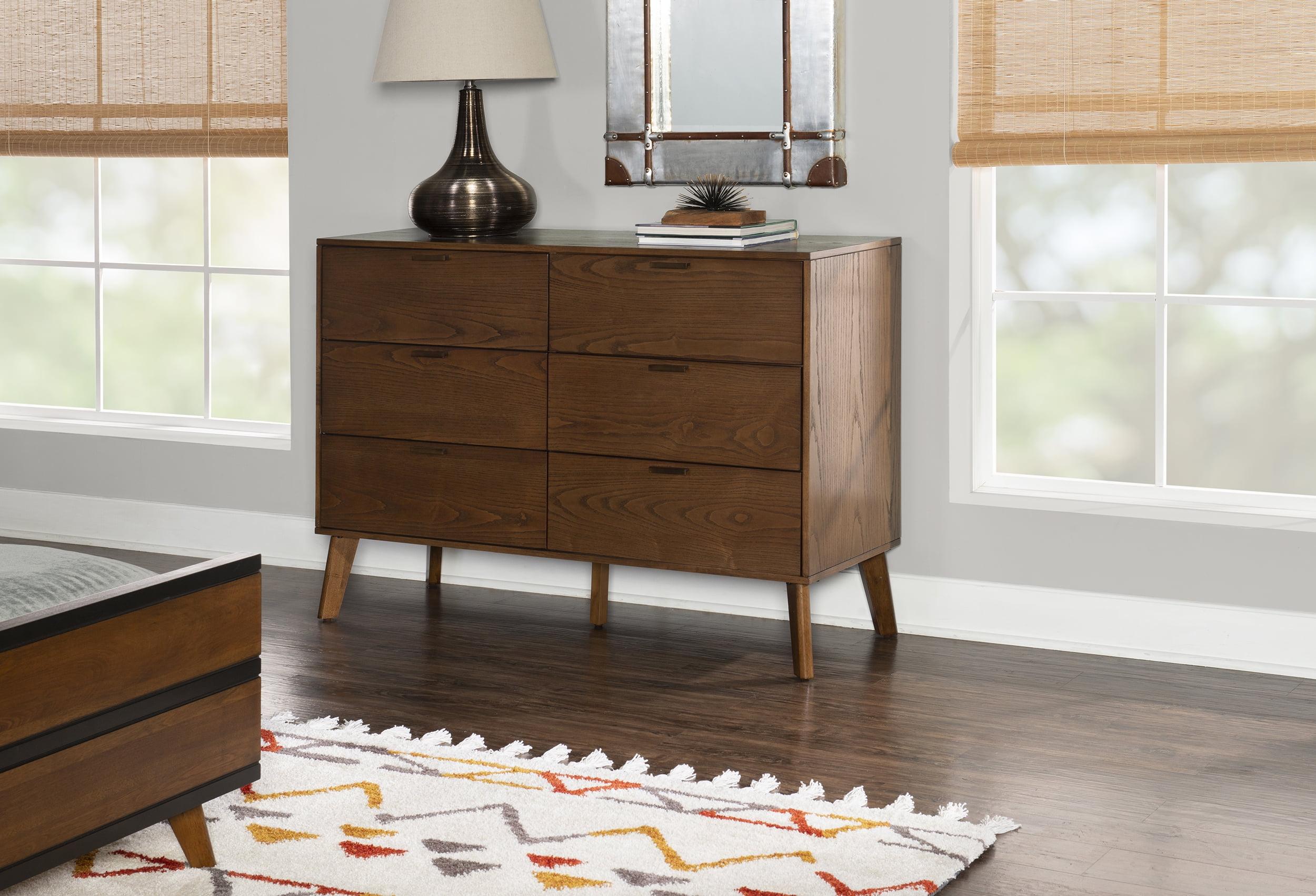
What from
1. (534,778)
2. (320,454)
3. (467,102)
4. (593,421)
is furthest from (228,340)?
(534,778)

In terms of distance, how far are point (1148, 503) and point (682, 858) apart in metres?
1.75

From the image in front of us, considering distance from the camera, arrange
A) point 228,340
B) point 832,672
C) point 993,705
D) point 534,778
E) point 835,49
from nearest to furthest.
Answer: point 534,778 < point 993,705 < point 832,672 < point 835,49 < point 228,340

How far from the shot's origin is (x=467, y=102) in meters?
4.11

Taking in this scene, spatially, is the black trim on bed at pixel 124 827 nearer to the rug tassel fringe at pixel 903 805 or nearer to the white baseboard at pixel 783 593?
the rug tassel fringe at pixel 903 805

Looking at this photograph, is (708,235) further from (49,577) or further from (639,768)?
(49,577)

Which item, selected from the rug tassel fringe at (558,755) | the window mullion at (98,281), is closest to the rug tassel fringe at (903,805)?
the rug tassel fringe at (558,755)

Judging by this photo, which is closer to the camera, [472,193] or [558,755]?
[558,755]

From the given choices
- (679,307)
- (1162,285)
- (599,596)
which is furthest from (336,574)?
(1162,285)

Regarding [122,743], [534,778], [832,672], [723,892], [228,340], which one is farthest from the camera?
[228,340]

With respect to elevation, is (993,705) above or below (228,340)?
below

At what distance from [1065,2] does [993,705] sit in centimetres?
161

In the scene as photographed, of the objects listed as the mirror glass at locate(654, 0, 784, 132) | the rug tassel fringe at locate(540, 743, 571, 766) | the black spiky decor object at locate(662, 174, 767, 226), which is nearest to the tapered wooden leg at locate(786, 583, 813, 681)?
the rug tassel fringe at locate(540, 743, 571, 766)

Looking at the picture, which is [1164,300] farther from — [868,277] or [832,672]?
[832,672]

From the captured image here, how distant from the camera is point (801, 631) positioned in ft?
11.7
